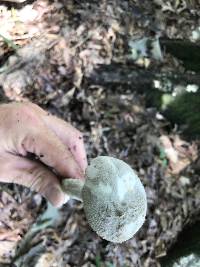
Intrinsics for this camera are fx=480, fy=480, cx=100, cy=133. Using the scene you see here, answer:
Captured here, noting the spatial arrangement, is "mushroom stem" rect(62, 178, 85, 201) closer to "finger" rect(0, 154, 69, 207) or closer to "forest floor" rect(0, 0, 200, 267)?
"finger" rect(0, 154, 69, 207)

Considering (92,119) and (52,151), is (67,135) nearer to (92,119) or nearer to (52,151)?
(52,151)

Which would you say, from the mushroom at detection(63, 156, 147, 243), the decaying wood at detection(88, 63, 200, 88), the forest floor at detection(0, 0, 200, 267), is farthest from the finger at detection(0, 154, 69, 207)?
the decaying wood at detection(88, 63, 200, 88)

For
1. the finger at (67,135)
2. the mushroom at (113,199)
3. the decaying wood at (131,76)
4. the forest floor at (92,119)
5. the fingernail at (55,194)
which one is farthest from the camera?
the decaying wood at (131,76)

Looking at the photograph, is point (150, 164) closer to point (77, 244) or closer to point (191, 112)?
point (191, 112)

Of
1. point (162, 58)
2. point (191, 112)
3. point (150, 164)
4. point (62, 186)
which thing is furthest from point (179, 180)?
point (62, 186)

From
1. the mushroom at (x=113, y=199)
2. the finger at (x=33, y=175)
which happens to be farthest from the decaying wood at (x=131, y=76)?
the mushroom at (x=113, y=199)

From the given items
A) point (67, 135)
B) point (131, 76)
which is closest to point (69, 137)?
point (67, 135)

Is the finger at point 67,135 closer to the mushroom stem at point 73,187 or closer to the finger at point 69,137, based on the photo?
the finger at point 69,137
